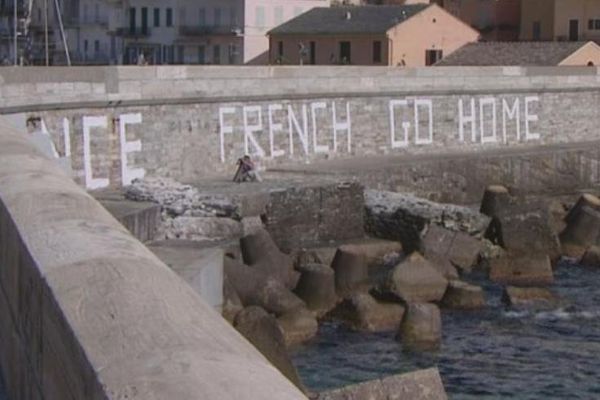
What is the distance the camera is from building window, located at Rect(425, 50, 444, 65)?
2301 inches

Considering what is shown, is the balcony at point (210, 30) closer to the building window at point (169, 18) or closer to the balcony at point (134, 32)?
the building window at point (169, 18)

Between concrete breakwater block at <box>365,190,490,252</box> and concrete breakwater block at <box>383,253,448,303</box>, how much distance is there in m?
4.55

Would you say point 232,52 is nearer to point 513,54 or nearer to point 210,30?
point 210,30

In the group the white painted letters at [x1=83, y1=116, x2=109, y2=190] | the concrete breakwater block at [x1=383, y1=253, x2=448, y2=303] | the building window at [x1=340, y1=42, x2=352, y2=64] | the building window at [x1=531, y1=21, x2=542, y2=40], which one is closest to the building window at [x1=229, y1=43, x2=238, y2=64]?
the building window at [x1=340, y1=42, x2=352, y2=64]

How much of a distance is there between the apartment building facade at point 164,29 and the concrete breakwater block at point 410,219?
34.9 metres

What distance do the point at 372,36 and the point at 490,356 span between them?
4020 centimetres

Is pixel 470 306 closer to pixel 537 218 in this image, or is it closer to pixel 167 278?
pixel 537 218

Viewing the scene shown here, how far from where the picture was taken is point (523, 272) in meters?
23.7

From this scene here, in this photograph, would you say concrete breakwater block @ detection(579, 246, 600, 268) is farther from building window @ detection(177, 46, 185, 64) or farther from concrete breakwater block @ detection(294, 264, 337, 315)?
building window @ detection(177, 46, 185, 64)

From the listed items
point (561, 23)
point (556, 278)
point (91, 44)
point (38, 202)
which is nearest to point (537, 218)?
point (556, 278)

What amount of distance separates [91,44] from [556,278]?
5035 cm

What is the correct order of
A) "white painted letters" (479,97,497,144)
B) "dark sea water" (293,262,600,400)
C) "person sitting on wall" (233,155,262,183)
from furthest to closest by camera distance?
"white painted letters" (479,97,497,144) → "person sitting on wall" (233,155,262,183) → "dark sea water" (293,262,600,400)

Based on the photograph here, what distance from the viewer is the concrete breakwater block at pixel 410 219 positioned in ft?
84.0

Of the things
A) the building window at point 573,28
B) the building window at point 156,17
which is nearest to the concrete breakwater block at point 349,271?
the building window at point 573,28
